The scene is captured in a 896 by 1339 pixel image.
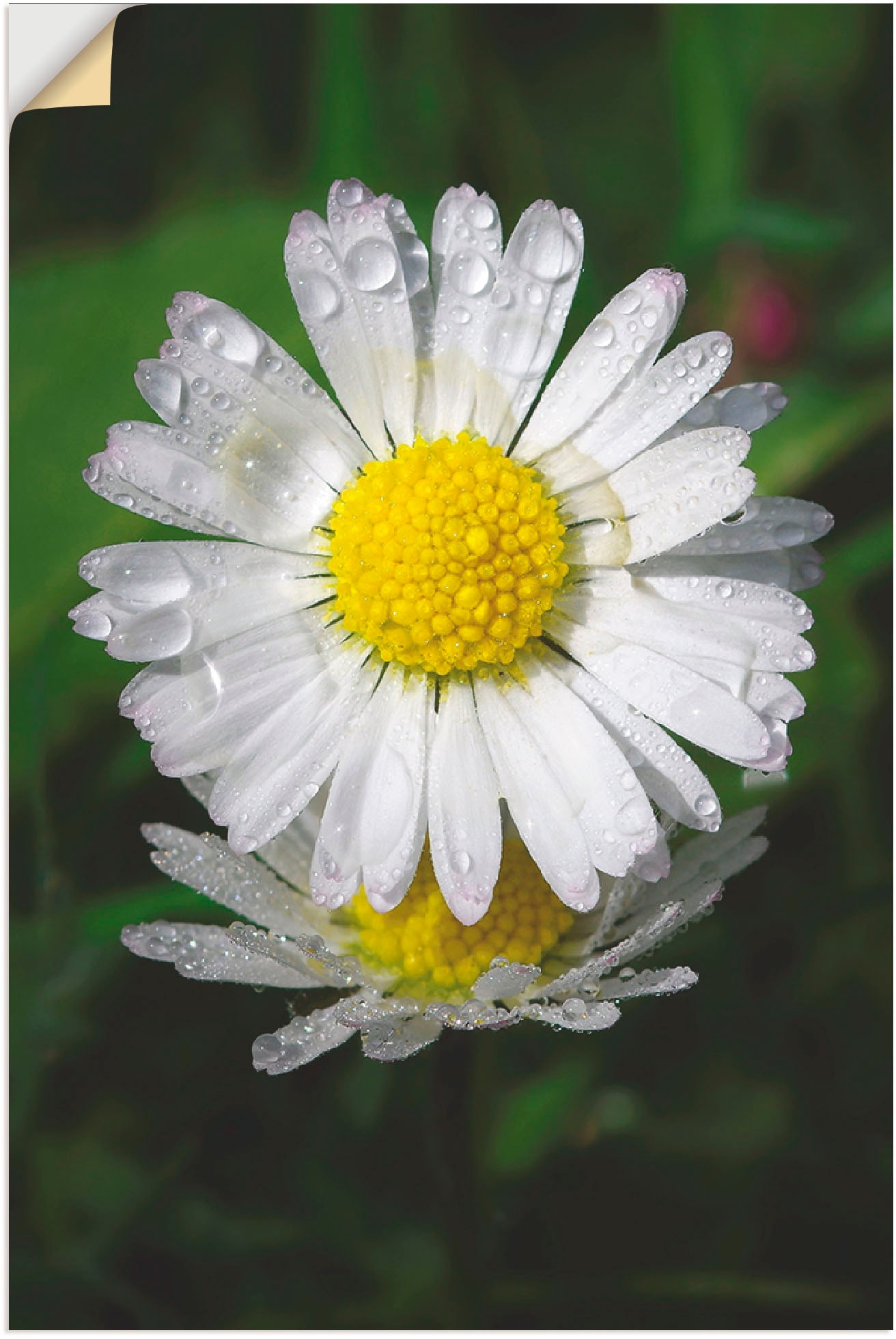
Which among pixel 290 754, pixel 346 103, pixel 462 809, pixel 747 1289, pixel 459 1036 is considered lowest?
pixel 747 1289

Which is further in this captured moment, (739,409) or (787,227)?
(787,227)

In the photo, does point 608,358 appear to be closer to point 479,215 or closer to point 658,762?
point 479,215

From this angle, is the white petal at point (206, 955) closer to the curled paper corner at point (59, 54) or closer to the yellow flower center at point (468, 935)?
the yellow flower center at point (468, 935)

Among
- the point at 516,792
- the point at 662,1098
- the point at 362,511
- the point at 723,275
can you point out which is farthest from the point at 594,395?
the point at 662,1098

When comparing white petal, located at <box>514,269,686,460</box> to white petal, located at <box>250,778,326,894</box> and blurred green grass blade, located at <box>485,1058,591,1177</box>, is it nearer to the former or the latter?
white petal, located at <box>250,778,326,894</box>

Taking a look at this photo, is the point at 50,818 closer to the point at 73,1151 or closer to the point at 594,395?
the point at 73,1151

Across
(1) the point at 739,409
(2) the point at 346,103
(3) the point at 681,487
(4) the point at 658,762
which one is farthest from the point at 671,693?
(2) the point at 346,103
